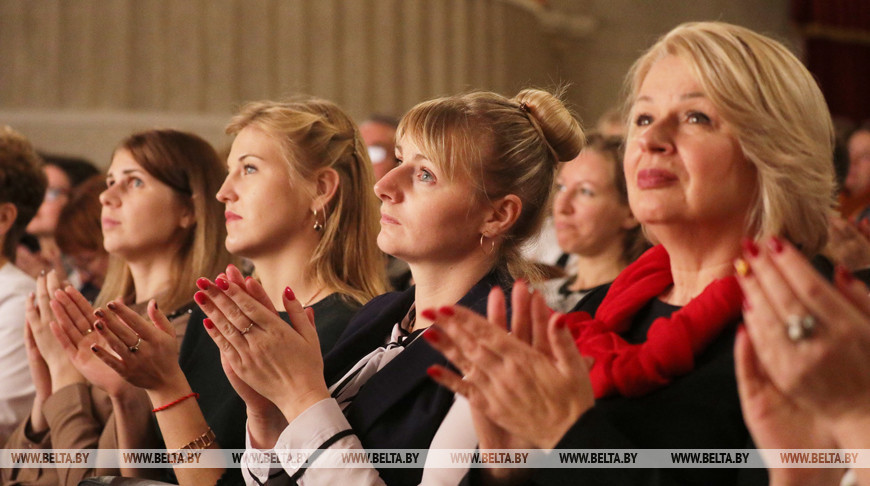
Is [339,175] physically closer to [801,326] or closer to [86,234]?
[801,326]

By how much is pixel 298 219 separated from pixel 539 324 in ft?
3.52

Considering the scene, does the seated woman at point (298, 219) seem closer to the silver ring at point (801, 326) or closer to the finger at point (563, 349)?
the finger at point (563, 349)

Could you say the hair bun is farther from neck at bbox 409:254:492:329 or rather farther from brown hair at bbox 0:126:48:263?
brown hair at bbox 0:126:48:263

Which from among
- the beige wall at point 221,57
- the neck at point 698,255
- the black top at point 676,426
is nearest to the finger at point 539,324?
the black top at point 676,426

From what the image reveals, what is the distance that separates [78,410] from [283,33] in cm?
387

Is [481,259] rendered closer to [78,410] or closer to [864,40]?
[78,410]

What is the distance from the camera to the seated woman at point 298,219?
6.67 ft

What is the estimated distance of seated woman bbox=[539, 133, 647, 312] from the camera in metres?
3.01

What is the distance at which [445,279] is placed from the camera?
1.66m

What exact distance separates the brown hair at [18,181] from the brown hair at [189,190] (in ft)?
1.77

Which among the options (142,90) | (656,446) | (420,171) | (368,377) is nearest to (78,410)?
(368,377)

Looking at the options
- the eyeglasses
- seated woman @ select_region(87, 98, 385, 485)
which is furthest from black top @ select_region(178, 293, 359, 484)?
the eyeglasses

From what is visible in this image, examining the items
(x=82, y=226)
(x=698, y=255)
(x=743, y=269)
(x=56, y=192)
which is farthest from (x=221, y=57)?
(x=743, y=269)

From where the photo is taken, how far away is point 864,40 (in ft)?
27.0
